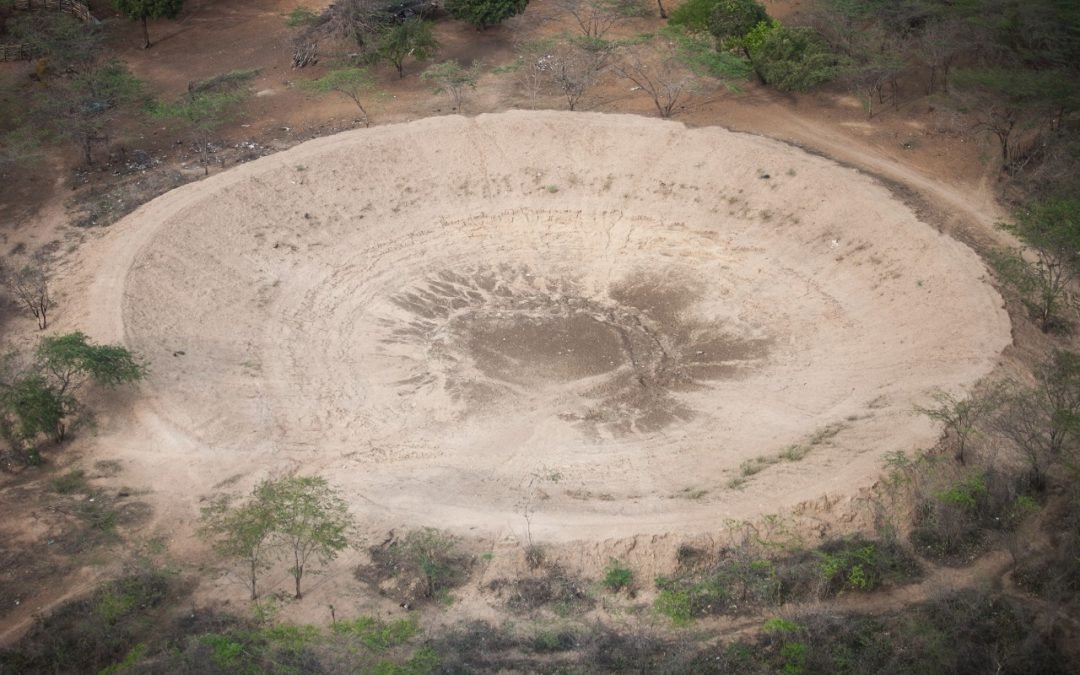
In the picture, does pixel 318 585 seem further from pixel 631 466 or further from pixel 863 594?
pixel 863 594

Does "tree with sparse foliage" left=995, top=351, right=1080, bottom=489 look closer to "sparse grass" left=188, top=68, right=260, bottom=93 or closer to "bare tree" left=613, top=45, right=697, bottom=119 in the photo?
"bare tree" left=613, top=45, right=697, bottom=119

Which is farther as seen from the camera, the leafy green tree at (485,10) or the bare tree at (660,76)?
the leafy green tree at (485,10)

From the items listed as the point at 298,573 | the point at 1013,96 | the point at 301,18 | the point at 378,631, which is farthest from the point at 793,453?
the point at 301,18

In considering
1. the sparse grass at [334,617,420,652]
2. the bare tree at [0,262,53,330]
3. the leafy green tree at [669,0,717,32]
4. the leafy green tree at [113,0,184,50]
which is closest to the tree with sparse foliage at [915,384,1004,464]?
the sparse grass at [334,617,420,652]

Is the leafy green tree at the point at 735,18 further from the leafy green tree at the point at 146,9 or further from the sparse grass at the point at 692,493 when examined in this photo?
the leafy green tree at the point at 146,9

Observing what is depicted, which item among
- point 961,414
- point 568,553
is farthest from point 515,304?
point 961,414

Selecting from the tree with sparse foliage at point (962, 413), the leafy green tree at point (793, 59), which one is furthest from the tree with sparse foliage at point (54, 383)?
the leafy green tree at point (793, 59)
